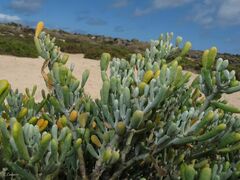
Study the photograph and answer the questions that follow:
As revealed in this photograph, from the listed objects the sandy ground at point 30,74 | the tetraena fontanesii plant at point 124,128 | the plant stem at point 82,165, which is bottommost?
the sandy ground at point 30,74

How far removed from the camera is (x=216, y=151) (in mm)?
2736

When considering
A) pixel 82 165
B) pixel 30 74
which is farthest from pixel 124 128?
pixel 30 74

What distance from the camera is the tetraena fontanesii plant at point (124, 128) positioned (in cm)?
216

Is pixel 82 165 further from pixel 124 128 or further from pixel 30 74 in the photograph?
pixel 30 74

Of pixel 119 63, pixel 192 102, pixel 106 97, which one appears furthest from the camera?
pixel 192 102

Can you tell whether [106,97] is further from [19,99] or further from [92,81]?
[92,81]

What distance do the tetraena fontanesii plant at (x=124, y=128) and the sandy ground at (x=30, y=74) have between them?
884cm

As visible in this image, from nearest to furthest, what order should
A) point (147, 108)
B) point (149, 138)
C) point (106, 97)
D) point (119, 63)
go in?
→ point (147, 108), point (106, 97), point (149, 138), point (119, 63)

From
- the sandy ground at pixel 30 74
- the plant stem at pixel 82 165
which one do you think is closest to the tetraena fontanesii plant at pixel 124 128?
the plant stem at pixel 82 165

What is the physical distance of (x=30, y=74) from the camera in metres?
15.1

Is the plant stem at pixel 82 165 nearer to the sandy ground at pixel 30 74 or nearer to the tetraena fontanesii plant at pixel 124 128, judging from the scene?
the tetraena fontanesii plant at pixel 124 128

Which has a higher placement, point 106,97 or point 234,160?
point 106,97

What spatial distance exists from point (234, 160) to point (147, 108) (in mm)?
991

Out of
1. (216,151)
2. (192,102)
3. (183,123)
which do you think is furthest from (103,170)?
(192,102)
